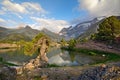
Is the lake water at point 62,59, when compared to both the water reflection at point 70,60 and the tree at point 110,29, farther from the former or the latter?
the tree at point 110,29

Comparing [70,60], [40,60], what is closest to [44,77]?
[40,60]

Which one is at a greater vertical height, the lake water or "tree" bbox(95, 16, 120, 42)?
"tree" bbox(95, 16, 120, 42)

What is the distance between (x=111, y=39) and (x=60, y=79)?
211 ft

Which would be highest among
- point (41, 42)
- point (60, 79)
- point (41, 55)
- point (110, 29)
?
point (110, 29)

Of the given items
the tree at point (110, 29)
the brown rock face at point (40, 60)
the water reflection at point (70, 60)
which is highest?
the tree at point (110, 29)

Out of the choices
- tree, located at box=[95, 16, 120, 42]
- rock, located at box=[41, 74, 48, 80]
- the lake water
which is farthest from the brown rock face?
tree, located at box=[95, 16, 120, 42]

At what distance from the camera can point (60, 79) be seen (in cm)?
2552

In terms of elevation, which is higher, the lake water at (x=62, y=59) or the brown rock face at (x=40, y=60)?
the brown rock face at (x=40, y=60)

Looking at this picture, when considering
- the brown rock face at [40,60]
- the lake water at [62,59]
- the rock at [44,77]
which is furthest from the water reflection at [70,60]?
the rock at [44,77]

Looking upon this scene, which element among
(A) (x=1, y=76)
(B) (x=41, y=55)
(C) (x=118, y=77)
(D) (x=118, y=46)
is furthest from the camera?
(D) (x=118, y=46)

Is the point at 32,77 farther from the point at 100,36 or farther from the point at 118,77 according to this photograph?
the point at 100,36

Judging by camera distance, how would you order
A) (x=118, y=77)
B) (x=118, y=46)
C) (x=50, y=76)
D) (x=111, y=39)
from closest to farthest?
(x=118, y=77)
(x=50, y=76)
(x=118, y=46)
(x=111, y=39)

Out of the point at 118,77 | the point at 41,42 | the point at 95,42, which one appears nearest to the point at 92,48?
the point at 95,42

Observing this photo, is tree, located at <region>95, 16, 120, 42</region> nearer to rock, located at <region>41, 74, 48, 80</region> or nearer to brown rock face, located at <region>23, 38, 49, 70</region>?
brown rock face, located at <region>23, 38, 49, 70</region>
